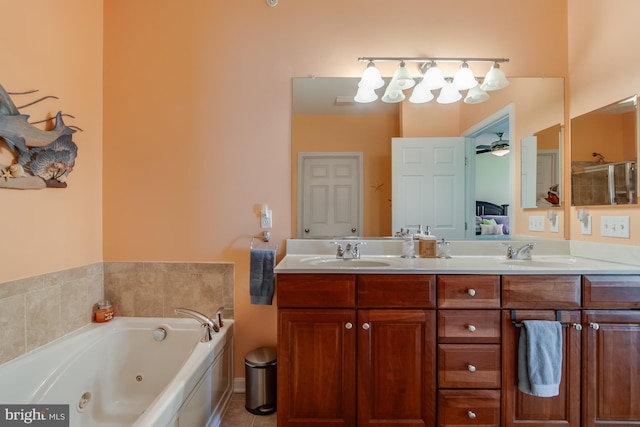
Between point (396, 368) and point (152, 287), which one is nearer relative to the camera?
point (396, 368)

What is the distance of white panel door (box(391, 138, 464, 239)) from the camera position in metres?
1.89

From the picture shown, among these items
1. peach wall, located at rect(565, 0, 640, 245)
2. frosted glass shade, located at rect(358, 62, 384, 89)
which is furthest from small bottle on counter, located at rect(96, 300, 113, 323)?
peach wall, located at rect(565, 0, 640, 245)

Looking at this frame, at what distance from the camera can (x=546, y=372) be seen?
1297mm

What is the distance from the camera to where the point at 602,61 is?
1681 millimetres

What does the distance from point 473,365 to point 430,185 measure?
1072mm

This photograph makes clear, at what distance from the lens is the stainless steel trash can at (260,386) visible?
5.47ft

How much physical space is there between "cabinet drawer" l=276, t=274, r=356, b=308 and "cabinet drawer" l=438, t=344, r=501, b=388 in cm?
55

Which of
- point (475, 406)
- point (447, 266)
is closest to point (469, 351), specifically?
point (475, 406)

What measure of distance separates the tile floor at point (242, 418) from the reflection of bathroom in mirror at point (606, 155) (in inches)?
91.8

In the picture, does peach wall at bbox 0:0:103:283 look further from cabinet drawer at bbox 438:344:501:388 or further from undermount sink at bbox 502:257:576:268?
undermount sink at bbox 502:257:576:268

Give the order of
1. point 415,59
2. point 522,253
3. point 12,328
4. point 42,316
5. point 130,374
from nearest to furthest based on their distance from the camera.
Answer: point 12,328 < point 42,316 < point 130,374 < point 522,253 < point 415,59

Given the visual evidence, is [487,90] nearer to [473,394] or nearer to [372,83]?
[372,83]

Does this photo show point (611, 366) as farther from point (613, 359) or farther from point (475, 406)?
point (475, 406)

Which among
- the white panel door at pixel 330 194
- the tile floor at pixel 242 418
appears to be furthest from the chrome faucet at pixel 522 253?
the tile floor at pixel 242 418
